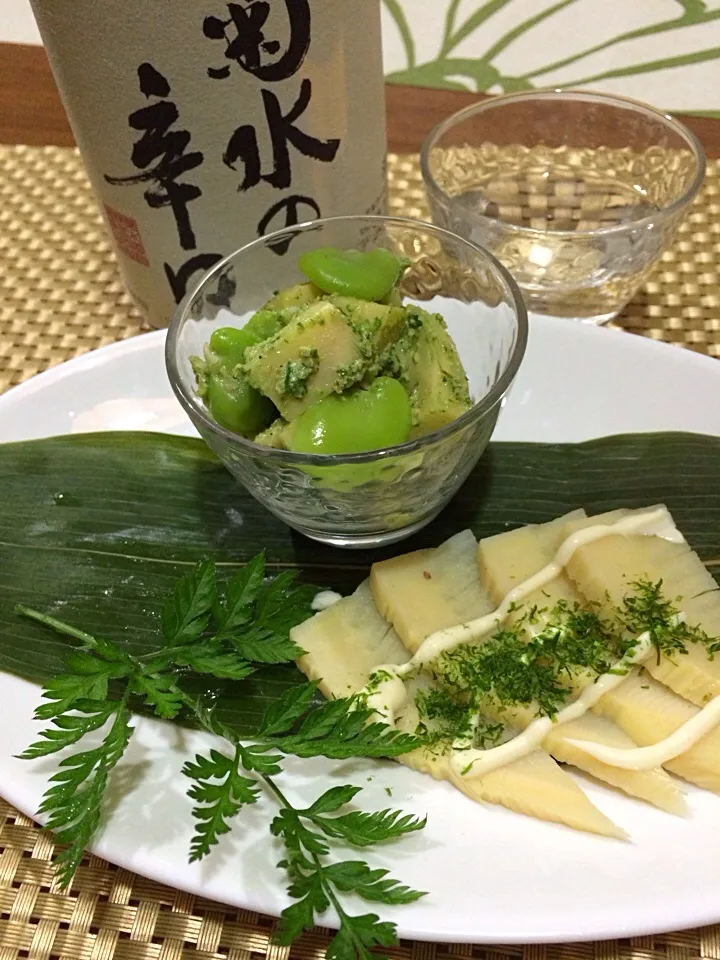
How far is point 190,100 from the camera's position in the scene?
1208 mm

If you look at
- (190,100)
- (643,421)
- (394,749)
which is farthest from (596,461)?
(190,100)

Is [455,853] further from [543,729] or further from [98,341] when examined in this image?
[98,341]

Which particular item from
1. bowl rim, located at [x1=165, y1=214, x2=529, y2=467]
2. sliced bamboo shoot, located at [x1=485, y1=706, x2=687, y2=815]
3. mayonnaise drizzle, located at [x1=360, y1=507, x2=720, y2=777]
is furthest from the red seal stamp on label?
sliced bamboo shoot, located at [x1=485, y1=706, x2=687, y2=815]

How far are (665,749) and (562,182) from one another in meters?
1.35

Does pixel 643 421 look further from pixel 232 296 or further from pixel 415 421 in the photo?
pixel 232 296

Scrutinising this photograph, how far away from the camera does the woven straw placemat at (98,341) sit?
35.1 inches

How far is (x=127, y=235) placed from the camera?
57.0 inches

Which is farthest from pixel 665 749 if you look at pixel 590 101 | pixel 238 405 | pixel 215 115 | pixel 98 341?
pixel 590 101

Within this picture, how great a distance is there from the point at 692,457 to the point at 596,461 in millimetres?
142

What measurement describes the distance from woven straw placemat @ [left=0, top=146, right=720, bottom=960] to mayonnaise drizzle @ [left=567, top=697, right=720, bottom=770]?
183 mm

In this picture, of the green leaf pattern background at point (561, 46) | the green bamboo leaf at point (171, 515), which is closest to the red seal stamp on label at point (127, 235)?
the green bamboo leaf at point (171, 515)

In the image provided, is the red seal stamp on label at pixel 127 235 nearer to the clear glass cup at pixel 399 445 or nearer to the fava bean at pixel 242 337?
the clear glass cup at pixel 399 445

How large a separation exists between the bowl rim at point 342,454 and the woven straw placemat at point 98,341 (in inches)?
20.3

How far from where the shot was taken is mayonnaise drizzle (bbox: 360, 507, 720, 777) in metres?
0.91
